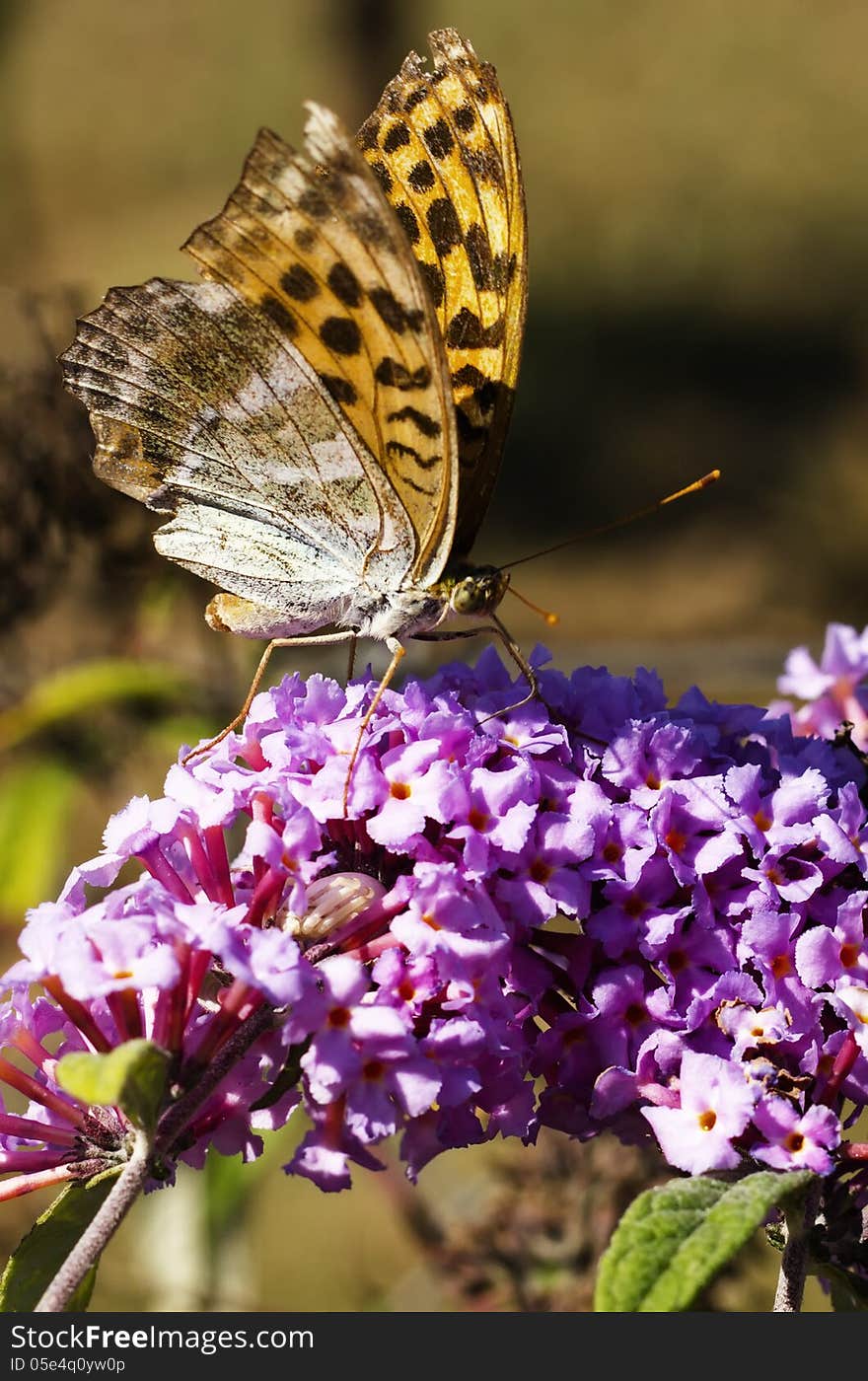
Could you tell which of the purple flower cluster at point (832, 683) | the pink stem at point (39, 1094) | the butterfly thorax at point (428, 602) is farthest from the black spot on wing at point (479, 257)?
the pink stem at point (39, 1094)

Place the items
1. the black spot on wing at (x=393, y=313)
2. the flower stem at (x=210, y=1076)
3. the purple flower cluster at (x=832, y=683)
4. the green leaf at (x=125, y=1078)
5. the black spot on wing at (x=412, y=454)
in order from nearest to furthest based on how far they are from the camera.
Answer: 1. the green leaf at (x=125, y=1078)
2. the flower stem at (x=210, y=1076)
3. the black spot on wing at (x=393, y=313)
4. the black spot on wing at (x=412, y=454)
5. the purple flower cluster at (x=832, y=683)

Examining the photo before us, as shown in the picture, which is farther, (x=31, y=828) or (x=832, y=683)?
(x=31, y=828)

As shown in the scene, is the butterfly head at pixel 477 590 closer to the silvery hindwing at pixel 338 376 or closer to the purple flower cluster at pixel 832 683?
the silvery hindwing at pixel 338 376

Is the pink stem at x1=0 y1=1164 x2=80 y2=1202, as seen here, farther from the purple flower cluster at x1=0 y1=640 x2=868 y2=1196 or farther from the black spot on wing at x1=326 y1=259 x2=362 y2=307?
the black spot on wing at x1=326 y1=259 x2=362 y2=307

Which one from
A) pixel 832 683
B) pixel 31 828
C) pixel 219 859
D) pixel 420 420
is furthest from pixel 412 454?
pixel 31 828

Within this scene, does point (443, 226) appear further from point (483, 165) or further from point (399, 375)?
point (399, 375)

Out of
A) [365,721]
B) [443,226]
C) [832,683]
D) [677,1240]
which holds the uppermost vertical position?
[443,226]
